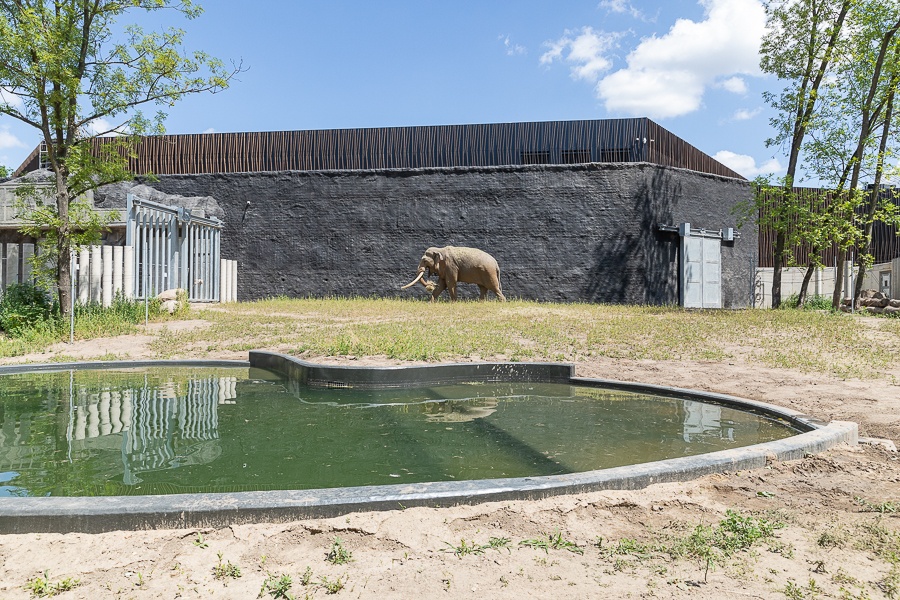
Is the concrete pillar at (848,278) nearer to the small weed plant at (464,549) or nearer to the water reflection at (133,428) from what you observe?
the water reflection at (133,428)

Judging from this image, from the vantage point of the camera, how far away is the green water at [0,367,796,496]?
11.2 feet

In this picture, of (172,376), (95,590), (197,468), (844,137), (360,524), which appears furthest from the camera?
(844,137)

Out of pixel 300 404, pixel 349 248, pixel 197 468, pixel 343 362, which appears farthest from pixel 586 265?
pixel 197 468

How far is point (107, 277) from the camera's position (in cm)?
1245

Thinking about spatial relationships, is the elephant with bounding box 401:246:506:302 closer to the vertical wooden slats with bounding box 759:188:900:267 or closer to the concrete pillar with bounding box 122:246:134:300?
the concrete pillar with bounding box 122:246:134:300

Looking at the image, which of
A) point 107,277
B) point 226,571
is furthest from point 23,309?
point 226,571

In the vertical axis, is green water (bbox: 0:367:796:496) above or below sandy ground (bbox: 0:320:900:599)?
below

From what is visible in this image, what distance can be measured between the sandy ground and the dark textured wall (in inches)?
609

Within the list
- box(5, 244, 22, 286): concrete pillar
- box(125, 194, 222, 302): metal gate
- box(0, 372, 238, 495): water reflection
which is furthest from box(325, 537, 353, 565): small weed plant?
box(5, 244, 22, 286): concrete pillar

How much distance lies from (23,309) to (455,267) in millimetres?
9548

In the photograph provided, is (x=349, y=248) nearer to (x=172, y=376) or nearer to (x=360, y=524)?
(x=172, y=376)

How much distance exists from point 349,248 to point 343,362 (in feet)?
39.7

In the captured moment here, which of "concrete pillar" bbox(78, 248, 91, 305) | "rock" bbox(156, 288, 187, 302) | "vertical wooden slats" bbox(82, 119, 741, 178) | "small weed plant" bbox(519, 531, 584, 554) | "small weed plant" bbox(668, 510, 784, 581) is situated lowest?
"small weed plant" bbox(519, 531, 584, 554)

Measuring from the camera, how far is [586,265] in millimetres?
18391
